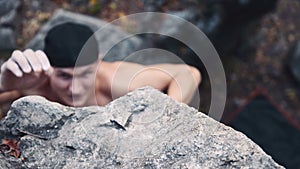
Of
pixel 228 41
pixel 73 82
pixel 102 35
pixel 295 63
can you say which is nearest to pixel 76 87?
pixel 73 82

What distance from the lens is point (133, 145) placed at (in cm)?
109

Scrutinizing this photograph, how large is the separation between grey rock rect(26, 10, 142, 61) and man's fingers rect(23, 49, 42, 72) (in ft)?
6.02

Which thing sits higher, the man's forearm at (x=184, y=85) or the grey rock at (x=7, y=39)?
the man's forearm at (x=184, y=85)

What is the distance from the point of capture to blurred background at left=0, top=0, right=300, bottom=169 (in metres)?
3.70

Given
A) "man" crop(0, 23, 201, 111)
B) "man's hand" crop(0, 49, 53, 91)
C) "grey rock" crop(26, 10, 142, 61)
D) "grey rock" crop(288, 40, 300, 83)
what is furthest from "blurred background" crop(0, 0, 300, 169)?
"man's hand" crop(0, 49, 53, 91)

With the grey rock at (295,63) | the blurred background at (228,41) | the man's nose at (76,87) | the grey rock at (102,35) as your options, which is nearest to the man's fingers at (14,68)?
the man's nose at (76,87)

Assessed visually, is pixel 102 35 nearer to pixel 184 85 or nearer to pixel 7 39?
pixel 7 39

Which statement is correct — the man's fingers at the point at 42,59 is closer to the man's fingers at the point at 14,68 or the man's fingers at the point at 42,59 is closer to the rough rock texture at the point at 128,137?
the man's fingers at the point at 14,68

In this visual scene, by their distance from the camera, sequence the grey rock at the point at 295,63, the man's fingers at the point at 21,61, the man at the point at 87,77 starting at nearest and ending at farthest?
the man's fingers at the point at 21,61 < the man at the point at 87,77 < the grey rock at the point at 295,63

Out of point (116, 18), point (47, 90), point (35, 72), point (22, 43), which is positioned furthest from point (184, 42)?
point (35, 72)

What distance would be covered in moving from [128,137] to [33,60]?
0.52 m

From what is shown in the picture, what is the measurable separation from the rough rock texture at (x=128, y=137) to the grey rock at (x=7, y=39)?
2.56 meters

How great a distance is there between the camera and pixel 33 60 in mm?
1497

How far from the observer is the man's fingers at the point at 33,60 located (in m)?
1.49
